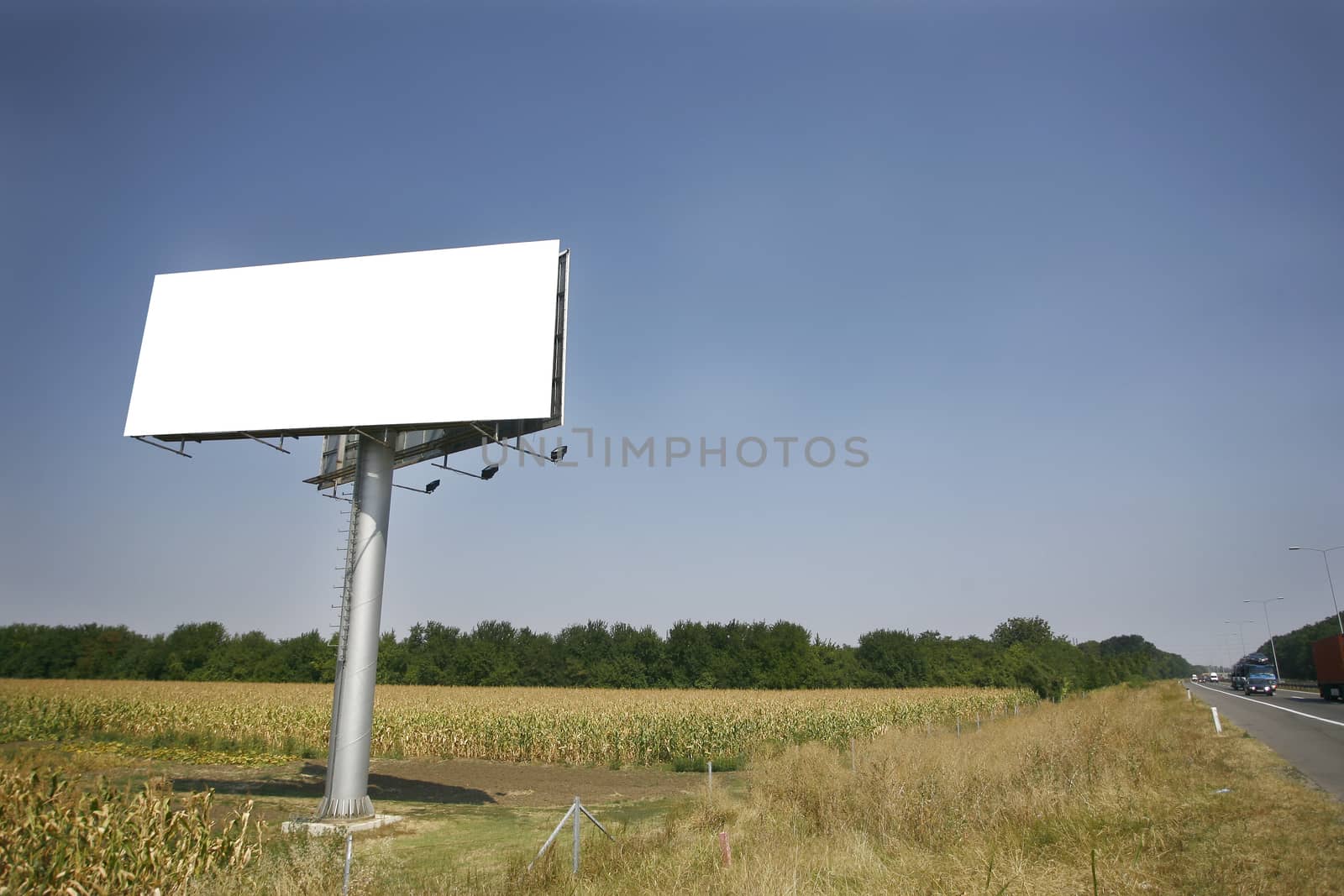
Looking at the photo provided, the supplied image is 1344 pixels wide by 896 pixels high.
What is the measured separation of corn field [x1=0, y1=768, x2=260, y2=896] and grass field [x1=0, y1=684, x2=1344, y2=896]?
124mm

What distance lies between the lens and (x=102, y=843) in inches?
282

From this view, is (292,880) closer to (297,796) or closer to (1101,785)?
(297,796)

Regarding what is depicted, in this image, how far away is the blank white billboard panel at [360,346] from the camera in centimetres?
1738

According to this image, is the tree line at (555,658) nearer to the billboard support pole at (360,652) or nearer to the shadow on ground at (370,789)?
the shadow on ground at (370,789)

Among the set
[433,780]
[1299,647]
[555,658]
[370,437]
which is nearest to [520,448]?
[370,437]

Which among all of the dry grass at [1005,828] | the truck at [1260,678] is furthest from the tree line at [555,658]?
the dry grass at [1005,828]

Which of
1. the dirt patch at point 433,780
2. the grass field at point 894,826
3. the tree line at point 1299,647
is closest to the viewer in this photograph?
the grass field at point 894,826

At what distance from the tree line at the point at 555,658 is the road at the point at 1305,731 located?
4210cm

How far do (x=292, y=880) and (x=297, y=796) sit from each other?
42.1ft

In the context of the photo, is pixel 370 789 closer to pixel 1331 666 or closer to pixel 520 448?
pixel 520 448

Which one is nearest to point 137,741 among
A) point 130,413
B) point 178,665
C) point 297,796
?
point 297,796

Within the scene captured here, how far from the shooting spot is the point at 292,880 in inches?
314

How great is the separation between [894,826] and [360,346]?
15174 millimetres

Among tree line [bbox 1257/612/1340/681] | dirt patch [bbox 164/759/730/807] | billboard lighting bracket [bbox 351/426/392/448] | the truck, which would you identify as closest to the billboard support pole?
billboard lighting bracket [bbox 351/426/392/448]
